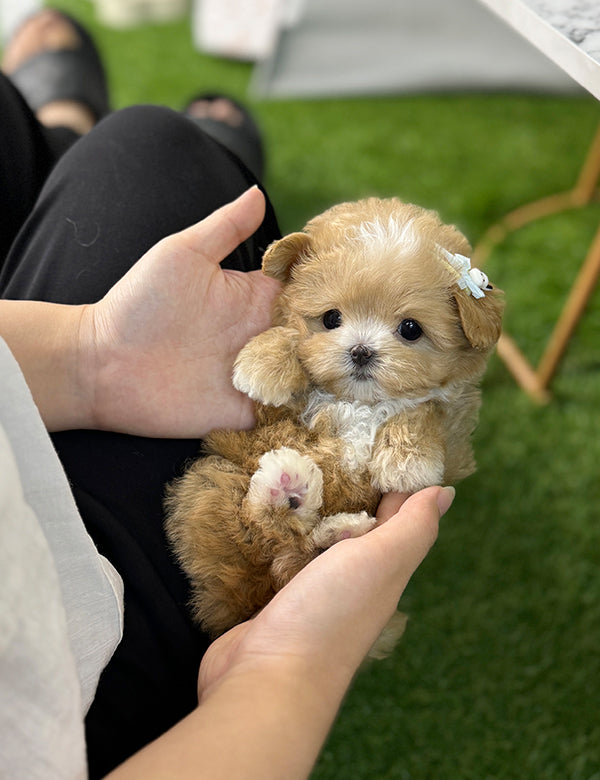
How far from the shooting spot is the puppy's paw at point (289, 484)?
0.94m

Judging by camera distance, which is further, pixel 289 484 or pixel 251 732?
pixel 289 484

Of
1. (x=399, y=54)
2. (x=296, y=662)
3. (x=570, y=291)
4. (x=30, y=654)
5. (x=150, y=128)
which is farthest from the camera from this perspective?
(x=399, y=54)

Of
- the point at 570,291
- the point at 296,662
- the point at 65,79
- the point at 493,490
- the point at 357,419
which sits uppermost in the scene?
the point at 357,419

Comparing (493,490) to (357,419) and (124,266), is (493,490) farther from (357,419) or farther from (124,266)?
(124,266)

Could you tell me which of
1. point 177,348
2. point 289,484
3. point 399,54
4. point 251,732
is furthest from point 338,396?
point 399,54

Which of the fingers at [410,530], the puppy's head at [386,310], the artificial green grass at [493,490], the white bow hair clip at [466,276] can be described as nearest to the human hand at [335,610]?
the fingers at [410,530]

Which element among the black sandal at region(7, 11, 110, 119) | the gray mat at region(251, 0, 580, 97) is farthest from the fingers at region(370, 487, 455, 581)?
the gray mat at region(251, 0, 580, 97)

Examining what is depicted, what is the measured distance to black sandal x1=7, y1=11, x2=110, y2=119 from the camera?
84.7 inches

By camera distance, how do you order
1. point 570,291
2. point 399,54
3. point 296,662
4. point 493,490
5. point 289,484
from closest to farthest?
point 296,662 → point 289,484 → point 493,490 → point 570,291 → point 399,54

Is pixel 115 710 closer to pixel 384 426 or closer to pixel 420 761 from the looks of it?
pixel 384 426

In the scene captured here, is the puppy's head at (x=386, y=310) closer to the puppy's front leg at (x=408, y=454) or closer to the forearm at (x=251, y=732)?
the puppy's front leg at (x=408, y=454)

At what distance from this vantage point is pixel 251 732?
0.75 m

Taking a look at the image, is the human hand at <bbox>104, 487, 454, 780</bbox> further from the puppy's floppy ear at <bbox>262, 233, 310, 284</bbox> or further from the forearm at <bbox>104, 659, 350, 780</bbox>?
the puppy's floppy ear at <bbox>262, 233, 310, 284</bbox>

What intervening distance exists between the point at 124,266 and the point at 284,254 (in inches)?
12.7
